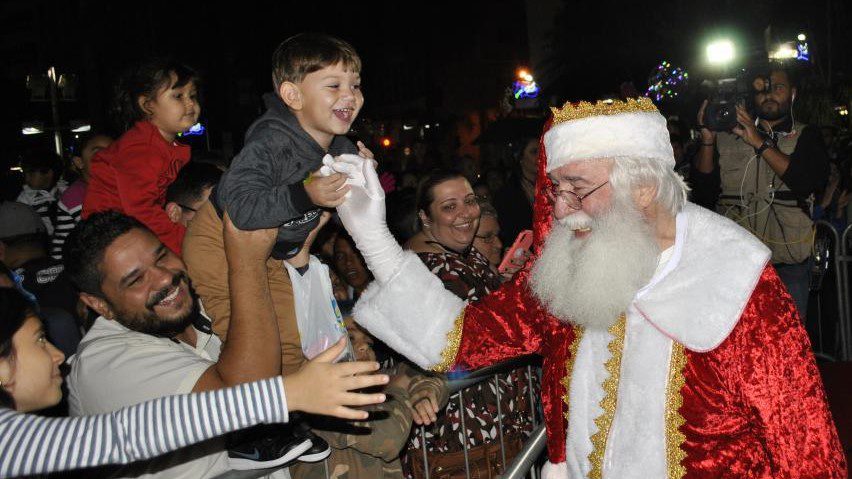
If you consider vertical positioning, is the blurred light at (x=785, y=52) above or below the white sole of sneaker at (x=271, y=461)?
above

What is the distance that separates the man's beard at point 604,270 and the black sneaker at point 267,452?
102 cm

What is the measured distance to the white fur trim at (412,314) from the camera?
9.61 ft

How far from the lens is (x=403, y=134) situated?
37094 mm

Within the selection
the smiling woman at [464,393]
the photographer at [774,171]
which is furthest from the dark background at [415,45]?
the smiling woman at [464,393]

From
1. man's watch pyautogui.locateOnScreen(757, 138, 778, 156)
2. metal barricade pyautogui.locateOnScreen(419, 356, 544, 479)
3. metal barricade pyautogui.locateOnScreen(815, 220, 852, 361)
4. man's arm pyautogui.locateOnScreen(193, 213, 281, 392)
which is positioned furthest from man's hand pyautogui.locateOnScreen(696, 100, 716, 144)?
man's arm pyautogui.locateOnScreen(193, 213, 281, 392)

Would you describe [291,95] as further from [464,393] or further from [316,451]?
[464,393]

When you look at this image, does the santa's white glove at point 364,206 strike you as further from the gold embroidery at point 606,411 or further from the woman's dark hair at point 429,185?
the woman's dark hair at point 429,185

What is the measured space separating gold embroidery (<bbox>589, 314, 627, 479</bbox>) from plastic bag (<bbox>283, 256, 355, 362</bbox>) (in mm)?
1013

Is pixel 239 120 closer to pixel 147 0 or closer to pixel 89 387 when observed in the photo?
pixel 147 0

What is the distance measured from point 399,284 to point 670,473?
1168 millimetres

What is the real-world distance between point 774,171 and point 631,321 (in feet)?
12.0

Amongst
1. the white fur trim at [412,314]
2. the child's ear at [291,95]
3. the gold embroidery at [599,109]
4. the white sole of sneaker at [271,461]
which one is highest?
the child's ear at [291,95]

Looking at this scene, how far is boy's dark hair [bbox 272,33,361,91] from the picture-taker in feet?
11.3

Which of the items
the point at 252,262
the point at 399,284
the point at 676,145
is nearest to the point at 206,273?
the point at 252,262
